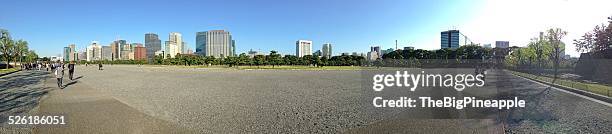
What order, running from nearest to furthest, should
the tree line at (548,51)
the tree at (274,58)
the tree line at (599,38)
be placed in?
the tree line at (599,38)
the tree line at (548,51)
the tree at (274,58)

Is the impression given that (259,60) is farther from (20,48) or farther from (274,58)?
(20,48)

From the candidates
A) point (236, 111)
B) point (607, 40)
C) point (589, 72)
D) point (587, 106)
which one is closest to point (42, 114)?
point (236, 111)

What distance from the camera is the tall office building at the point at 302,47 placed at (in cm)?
12888

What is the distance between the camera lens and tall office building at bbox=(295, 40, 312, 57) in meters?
129

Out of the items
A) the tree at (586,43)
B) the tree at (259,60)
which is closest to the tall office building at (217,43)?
the tree at (259,60)

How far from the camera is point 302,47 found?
426 ft

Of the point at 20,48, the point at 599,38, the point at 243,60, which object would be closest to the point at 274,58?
the point at 243,60

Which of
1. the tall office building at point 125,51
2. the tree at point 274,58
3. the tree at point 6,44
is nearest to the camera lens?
the tree at point 6,44

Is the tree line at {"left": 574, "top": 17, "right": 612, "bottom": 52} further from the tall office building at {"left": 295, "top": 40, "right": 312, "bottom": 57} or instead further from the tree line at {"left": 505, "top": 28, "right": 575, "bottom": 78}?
the tall office building at {"left": 295, "top": 40, "right": 312, "bottom": 57}

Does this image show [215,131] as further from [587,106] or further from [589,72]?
[589,72]

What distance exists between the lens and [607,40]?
2164 cm

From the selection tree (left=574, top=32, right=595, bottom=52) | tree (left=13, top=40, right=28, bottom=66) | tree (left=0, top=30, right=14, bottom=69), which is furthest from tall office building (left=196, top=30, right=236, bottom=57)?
tree (left=574, top=32, right=595, bottom=52)

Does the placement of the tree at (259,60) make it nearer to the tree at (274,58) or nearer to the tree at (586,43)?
the tree at (274,58)

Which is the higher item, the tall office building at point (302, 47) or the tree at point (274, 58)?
the tall office building at point (302, 47)
